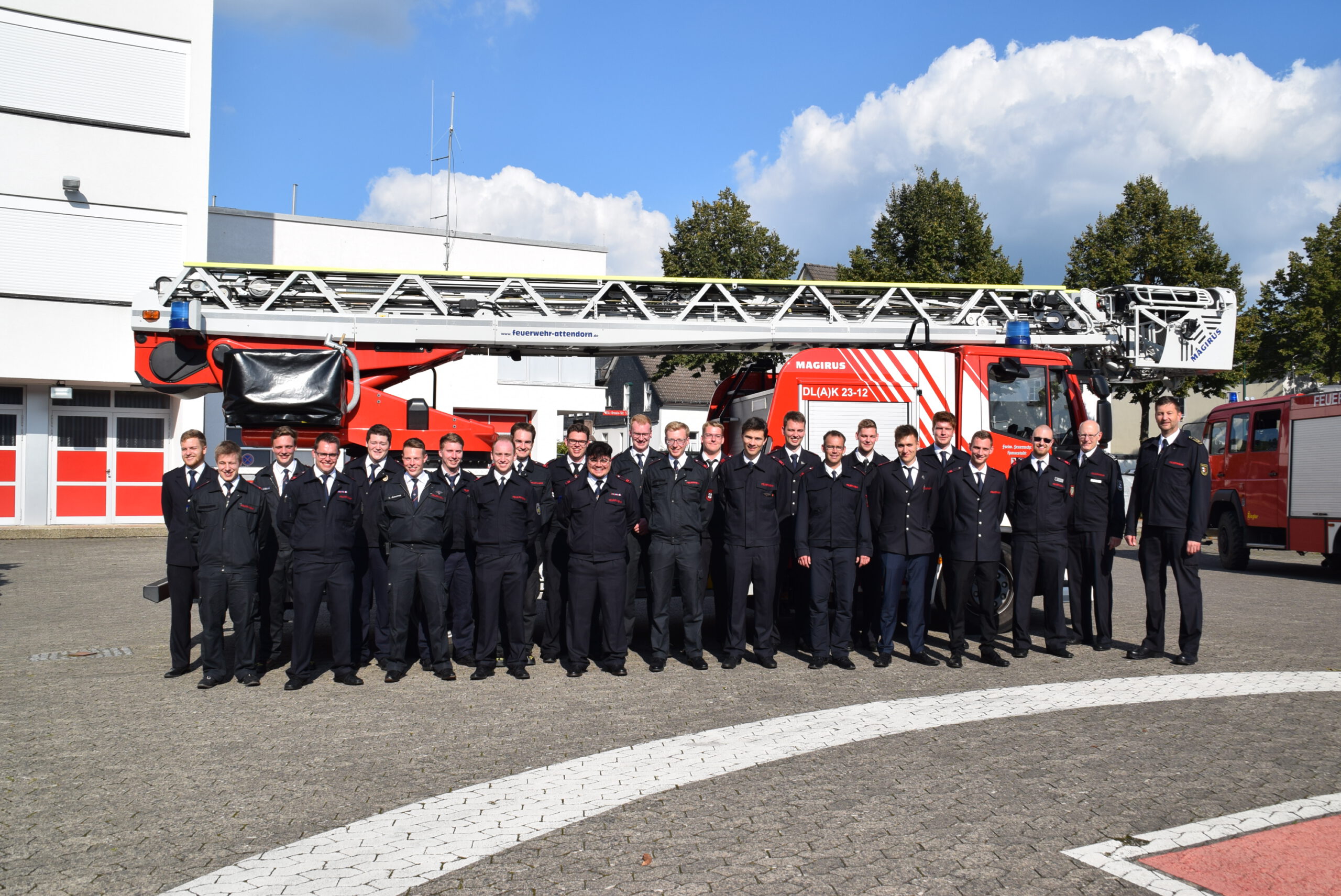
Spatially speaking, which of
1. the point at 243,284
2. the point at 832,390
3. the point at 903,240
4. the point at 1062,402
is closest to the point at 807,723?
the point at 832,390

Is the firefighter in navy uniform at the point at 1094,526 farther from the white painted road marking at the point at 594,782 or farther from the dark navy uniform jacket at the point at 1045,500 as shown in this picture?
the white painted road marking at the point at 594,782

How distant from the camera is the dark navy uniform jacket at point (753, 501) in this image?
7.74 metres

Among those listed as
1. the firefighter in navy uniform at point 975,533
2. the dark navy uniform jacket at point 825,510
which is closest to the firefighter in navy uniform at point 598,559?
the dark navy uniform jacket at point 825,510

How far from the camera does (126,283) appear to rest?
68.2 ft

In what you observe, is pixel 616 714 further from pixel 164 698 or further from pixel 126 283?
pixel 126 283

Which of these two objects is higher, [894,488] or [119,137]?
[119,137]

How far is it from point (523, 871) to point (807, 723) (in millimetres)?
2600

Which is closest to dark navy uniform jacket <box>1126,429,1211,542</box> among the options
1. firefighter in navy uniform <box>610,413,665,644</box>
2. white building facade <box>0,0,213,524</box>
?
firefighter in navy uniform <box>610,413,665,644</box>

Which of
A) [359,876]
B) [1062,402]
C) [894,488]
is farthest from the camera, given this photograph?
[1062,402]

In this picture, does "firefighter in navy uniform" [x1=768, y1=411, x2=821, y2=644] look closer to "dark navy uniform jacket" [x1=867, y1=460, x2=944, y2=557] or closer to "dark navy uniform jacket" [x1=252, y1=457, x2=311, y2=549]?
"dark navy uniform jacket" [x1=867, y1=460, x2=944, y2=557]

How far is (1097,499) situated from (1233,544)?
9540 millimetres

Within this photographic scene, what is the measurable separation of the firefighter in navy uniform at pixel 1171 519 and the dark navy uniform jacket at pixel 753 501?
296 cm

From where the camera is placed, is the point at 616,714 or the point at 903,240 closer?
the point at 616,714

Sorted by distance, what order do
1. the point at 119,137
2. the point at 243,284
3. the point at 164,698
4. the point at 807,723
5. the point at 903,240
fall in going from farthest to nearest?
the point at 903,240 < the point at 119,137 < the point at 243,284 < the point at 164,698 < the point at 807,723
